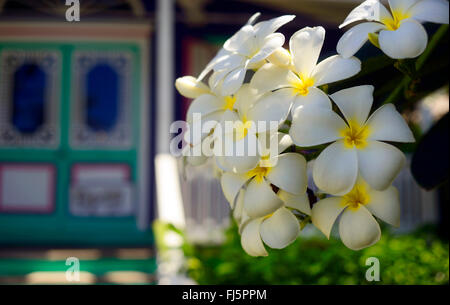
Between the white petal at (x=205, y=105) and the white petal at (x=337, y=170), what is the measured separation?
174 mm

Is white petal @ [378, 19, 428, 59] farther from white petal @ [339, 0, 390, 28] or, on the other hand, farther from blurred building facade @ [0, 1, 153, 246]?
blurred building facade @ [0, 1, 153, 246]

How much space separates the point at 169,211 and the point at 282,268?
6.47ft

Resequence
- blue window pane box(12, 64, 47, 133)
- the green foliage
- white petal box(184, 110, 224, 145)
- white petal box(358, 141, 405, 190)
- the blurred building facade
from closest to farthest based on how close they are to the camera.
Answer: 1. white petal box(358, 141, 405, 190)
2. white petal box(184, 110, 224, 145)
3. the green foliage
4. the blurred building facade
5. blue window pane box(12, 64, 47, 133)

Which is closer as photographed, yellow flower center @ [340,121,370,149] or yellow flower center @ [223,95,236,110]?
yellow flower center @ [340,121,370,149]

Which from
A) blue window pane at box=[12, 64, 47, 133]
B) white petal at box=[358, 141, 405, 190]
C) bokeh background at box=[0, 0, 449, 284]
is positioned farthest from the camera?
blue window pane at box=[12, 64, 47, 133]

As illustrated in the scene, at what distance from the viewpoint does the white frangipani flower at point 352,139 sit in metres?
0.43

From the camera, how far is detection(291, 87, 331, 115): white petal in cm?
46

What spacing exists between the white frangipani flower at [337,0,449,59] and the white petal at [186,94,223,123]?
0.16 meters

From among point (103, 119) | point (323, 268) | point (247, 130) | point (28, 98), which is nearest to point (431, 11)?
point (247, 130)

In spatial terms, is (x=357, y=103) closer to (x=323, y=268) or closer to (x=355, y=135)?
(x=355, y=135)

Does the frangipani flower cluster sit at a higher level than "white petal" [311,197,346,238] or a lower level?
higher

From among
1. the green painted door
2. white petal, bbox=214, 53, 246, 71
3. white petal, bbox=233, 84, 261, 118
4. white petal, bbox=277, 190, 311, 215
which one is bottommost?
white petal, bbox=277, 190, 311, 215

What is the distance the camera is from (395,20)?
53cm

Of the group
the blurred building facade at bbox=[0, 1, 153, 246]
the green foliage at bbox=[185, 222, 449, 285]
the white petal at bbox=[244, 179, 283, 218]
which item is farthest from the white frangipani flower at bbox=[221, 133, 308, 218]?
the blurred building facade at bbox=[0, 1, 153, 246]
